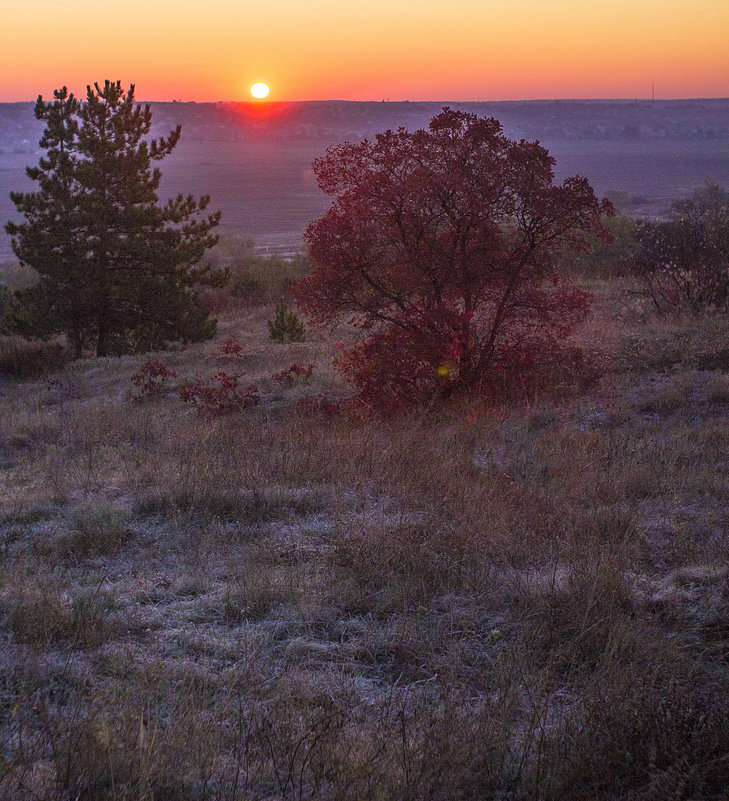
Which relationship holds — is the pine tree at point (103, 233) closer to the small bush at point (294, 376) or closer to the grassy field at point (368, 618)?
the small bush at point (294, 376)

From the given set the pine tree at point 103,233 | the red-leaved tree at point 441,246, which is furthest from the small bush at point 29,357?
the red-leaved tree at point 441,246

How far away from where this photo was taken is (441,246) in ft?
29.5

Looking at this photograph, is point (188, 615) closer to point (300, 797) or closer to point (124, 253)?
point (300, 797)

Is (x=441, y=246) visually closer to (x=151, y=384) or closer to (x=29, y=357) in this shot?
(x=151, y=384)

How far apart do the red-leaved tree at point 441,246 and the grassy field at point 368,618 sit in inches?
72.7

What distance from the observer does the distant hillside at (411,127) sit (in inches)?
4444

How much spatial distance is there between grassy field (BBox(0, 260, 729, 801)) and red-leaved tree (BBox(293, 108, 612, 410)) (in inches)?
72.7

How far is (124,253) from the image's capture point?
19.6 metres

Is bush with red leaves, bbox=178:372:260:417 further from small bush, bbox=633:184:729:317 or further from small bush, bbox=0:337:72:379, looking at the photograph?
small bush, bbox=0:337:72:379

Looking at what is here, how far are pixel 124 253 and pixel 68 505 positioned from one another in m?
15.4

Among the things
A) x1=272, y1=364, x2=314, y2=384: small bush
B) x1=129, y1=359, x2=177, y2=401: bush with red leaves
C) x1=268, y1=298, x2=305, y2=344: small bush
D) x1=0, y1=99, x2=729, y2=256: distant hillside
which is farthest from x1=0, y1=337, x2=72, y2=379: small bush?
x1=0, y1=99, x2=729, y2=256: distant hillside

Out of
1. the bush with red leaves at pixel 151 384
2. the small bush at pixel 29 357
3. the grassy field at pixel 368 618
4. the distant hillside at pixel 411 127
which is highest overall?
the distant hillside at pixel 411 127

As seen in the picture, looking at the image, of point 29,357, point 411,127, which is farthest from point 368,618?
point 411,127

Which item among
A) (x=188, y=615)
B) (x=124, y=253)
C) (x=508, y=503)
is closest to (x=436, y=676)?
(x=188, y=615)
